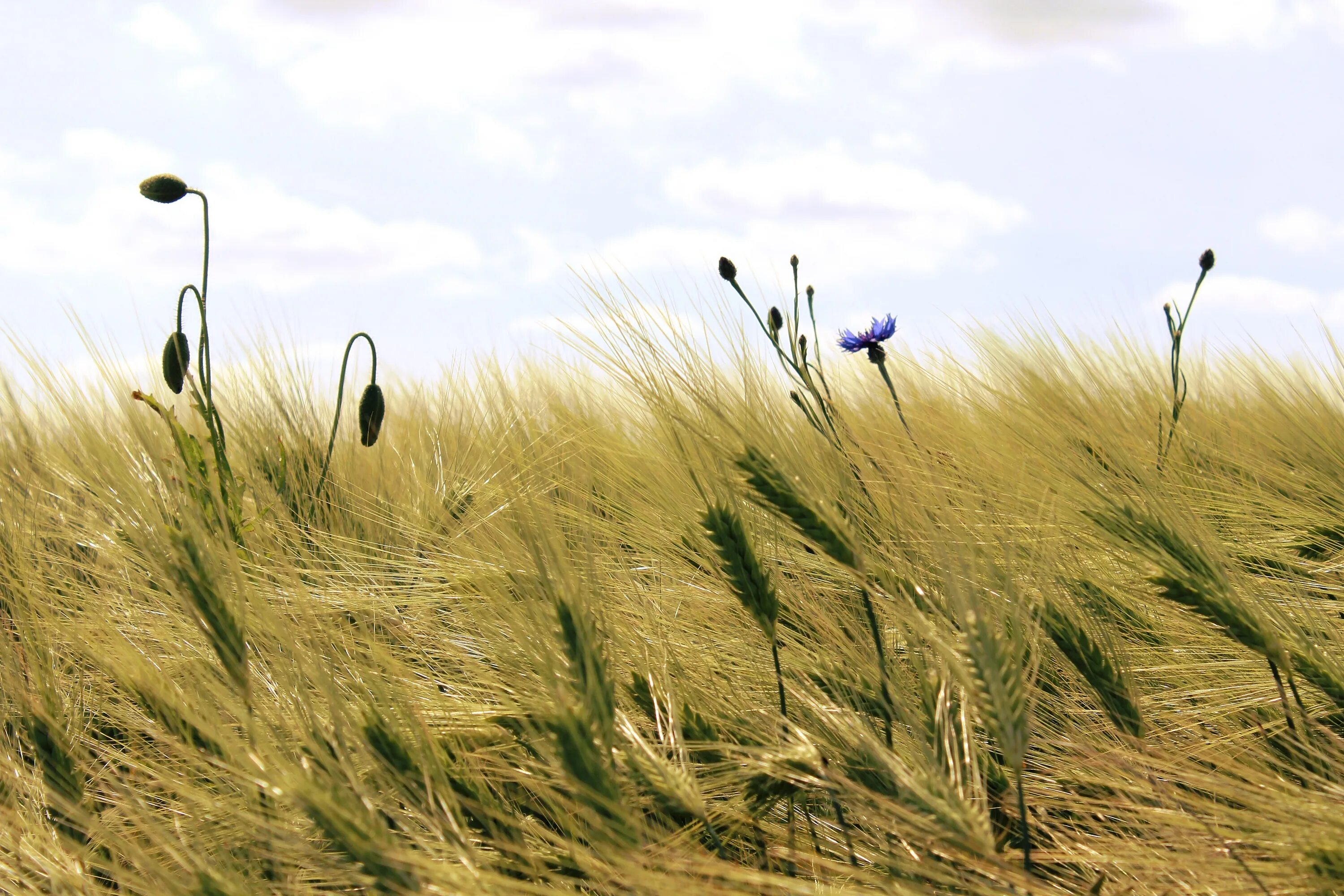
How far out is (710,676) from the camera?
49.2 inches

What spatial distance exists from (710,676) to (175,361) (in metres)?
1.09

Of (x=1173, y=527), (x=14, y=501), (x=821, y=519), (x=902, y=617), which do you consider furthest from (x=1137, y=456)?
(x=14, y=501)

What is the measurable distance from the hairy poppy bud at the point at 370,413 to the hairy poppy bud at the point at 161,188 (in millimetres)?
450

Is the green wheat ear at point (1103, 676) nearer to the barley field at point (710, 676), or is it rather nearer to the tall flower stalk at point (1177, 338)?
the barley field at point (710, 676)

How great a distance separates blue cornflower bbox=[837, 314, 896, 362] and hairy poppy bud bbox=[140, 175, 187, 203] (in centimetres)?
119

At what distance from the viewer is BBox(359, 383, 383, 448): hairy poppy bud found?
1.94 m

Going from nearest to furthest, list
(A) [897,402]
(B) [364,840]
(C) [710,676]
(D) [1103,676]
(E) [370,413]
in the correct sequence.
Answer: (B) [364,840]
(D) [1103,676]
(C) [710,676]
(A) [897,402]
(E) [370,413]

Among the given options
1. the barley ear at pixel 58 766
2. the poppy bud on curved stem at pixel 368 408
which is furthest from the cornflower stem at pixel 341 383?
the barley ear at pixel 58 766

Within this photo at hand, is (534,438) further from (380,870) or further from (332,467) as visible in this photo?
(380,870)

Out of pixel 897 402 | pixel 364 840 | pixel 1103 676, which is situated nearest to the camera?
pixel 364 840

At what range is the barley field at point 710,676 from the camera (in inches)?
35.3

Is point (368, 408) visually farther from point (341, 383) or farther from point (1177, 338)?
point (1177, 338)

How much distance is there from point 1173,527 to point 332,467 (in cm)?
174

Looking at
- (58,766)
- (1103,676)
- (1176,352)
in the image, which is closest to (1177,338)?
(1176,352)
